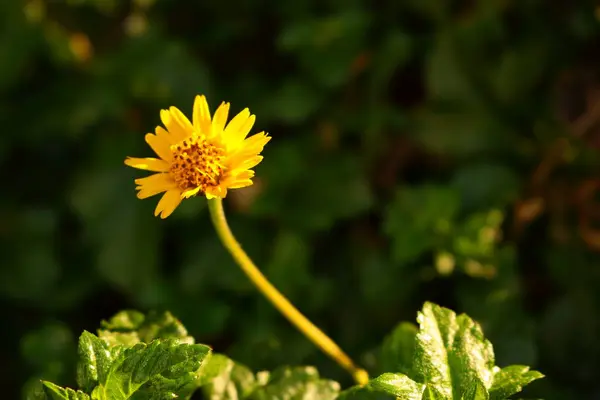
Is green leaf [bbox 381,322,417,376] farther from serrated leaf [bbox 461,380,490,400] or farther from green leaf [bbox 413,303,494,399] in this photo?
serrated leaf [bbox 461,380,490,400]

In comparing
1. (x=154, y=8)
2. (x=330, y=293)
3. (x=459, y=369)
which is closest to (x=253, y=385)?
(x=459, y=369)

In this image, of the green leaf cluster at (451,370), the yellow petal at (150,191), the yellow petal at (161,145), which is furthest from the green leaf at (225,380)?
the yellow petal at (161,145)

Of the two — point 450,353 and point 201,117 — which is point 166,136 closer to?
point 201,117

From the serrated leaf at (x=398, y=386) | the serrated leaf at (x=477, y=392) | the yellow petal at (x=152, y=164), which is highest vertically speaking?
the yellow petal at (x=152, y=164)

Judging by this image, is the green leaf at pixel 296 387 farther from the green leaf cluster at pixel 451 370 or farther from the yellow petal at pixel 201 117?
the yellow petal at pixel 201 117

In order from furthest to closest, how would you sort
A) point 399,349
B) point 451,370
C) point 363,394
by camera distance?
point 399,349 < point 363,394 < point 451,370

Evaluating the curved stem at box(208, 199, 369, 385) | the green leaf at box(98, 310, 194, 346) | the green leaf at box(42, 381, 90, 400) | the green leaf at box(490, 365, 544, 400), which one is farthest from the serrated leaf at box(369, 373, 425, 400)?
the green leaf at box(42, 381, 90, 400)

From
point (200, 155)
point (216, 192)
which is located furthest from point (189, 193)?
point (200, 155)

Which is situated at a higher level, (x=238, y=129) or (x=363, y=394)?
(x=238, y=129)

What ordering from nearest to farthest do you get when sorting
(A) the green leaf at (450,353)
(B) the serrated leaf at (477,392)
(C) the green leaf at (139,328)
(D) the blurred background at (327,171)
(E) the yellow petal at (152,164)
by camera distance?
1. (B) the serrated leaf at (477,392)
2. (A) the green leaf at (450,353)
3. (C) the green leaf at (139,328)
4. (E) the yellow petal at (152,164)
5. (D) the blurred background at (327,171)
